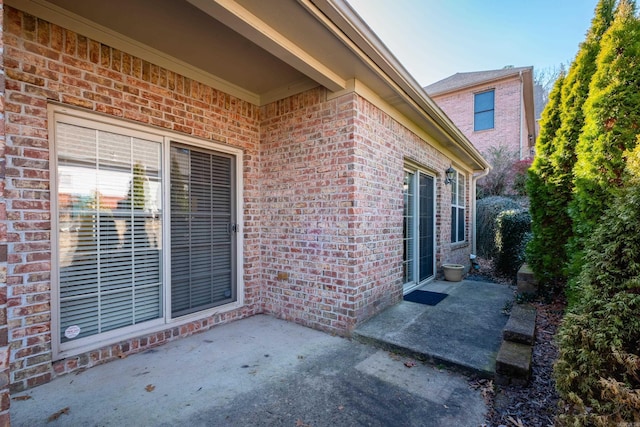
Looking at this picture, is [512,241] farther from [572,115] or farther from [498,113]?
[498,113]

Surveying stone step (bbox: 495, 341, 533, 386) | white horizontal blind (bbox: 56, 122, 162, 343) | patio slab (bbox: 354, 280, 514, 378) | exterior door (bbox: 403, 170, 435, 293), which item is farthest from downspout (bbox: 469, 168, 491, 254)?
white horizontal blind (bbox: 56, 122, 162, 343)

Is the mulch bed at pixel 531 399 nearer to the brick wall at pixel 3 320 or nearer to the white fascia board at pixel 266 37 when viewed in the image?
the brick wall at pixel 3 320

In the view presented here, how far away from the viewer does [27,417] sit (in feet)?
6.12

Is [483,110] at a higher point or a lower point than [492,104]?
lower

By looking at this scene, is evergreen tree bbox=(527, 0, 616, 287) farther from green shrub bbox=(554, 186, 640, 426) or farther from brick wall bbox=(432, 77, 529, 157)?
brick wall bbox=(432, 77, 529, 157)

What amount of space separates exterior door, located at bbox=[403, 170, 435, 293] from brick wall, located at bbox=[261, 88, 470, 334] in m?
0.66

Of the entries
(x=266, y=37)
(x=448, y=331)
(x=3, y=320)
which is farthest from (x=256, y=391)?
(x=266, y=37)

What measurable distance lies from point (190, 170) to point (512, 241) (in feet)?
22.3

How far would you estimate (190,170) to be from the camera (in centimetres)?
326

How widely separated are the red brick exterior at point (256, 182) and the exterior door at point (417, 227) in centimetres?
52

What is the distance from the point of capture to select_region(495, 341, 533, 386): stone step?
2.14 metres

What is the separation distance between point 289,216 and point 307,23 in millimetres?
2118

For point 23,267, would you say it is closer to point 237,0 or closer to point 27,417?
point 27,417

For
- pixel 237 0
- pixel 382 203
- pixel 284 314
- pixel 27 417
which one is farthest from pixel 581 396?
pixel 27 417
